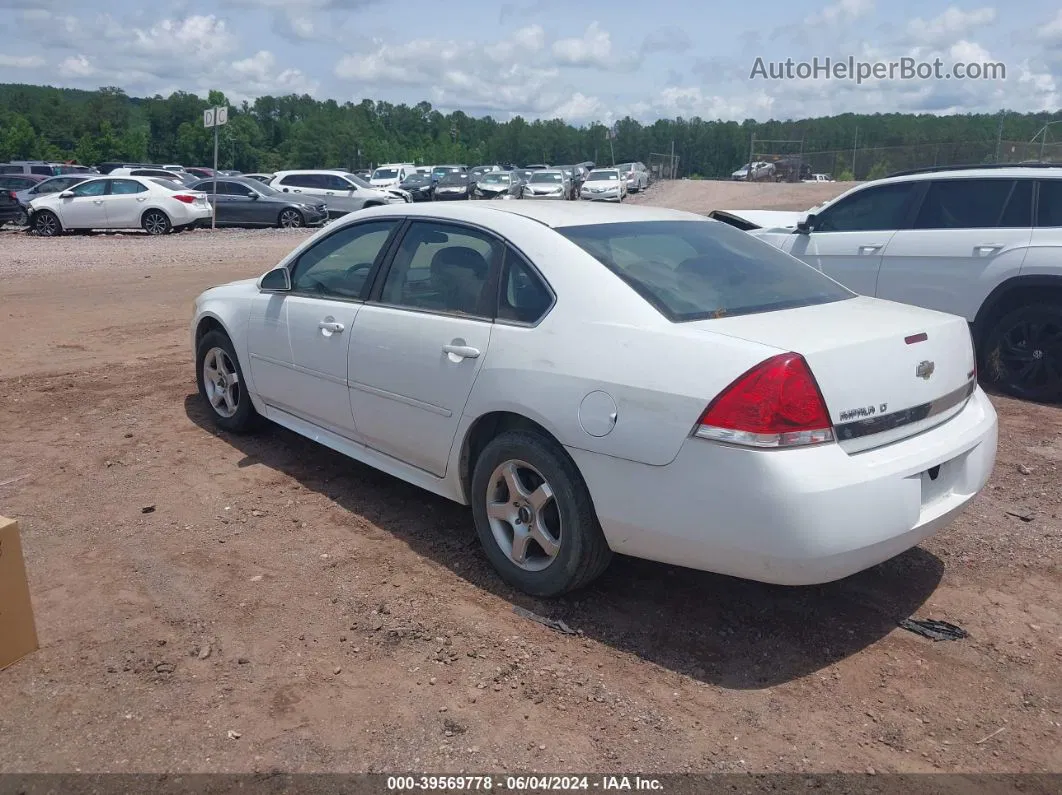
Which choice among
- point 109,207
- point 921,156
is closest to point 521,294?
point 109,207

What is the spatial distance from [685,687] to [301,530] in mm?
2206

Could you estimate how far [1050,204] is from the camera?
716 cm

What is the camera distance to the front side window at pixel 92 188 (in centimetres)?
2320

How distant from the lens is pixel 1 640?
3400mm

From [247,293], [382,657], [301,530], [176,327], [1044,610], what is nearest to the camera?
[382,657]

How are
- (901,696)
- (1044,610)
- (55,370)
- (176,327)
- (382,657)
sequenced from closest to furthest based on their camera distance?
(901,696)
(382,657)
(1044,610)
(55,370)
(176,327)

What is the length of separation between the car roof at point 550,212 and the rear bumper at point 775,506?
1.31 m

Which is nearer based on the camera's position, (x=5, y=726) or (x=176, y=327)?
(x=5, y=726)

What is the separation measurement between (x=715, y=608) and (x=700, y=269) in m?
1.47

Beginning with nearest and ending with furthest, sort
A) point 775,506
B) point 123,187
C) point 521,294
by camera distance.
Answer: point 775,506, point 521,294, point 123,187

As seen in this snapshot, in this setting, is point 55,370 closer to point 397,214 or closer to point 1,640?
point 397,214

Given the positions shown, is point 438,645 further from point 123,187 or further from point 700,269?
point 123,187

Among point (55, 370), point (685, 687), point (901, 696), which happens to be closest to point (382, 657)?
point (685, 687)

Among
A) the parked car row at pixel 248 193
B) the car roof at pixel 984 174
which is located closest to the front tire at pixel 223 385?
the car roof at pixel 984 174
